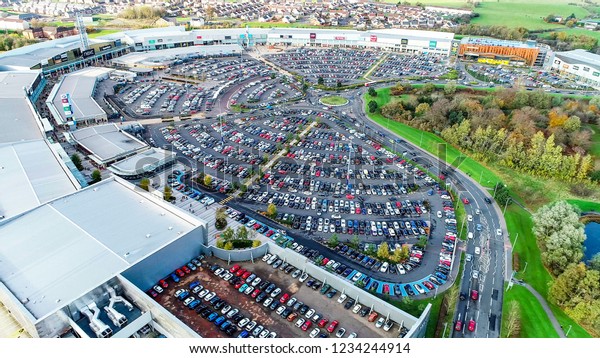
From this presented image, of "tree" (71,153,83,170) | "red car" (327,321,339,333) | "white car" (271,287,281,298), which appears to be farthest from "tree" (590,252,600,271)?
"tree" (71,153,83,170)

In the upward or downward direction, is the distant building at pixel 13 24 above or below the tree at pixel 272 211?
above

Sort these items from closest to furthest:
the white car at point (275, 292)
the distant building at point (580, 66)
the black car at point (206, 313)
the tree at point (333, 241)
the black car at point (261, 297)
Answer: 1. the black car at point (206, 313)
2. the black car at point (261, 297)
3. the white car at point (275, 292)
4. the tree at point (333, 241)
5. the distant building at point (580, 66)

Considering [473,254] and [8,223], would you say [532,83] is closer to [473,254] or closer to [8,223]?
[473,254]

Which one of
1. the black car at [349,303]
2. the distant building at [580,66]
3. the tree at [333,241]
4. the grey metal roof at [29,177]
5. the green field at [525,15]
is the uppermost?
the green field at [525,15]

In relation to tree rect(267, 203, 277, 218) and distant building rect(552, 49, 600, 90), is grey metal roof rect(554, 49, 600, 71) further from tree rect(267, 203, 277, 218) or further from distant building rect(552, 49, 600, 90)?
tree rect(267, 203, 277, 218)

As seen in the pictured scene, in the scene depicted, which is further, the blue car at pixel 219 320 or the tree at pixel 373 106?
the tree at pixel 373 106

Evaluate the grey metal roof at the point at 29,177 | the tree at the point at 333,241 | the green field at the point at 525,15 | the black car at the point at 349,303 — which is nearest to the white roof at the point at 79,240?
the grey metal roof at the point at 29,177

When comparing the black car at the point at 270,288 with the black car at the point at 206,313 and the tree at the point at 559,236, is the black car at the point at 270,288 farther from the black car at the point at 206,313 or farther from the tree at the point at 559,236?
the tree at the point at 559,236

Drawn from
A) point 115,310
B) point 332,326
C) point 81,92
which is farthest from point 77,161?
point 332,326

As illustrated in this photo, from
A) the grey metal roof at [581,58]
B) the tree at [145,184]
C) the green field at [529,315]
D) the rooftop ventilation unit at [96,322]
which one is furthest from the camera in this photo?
the grey metal roof at [581,58]
